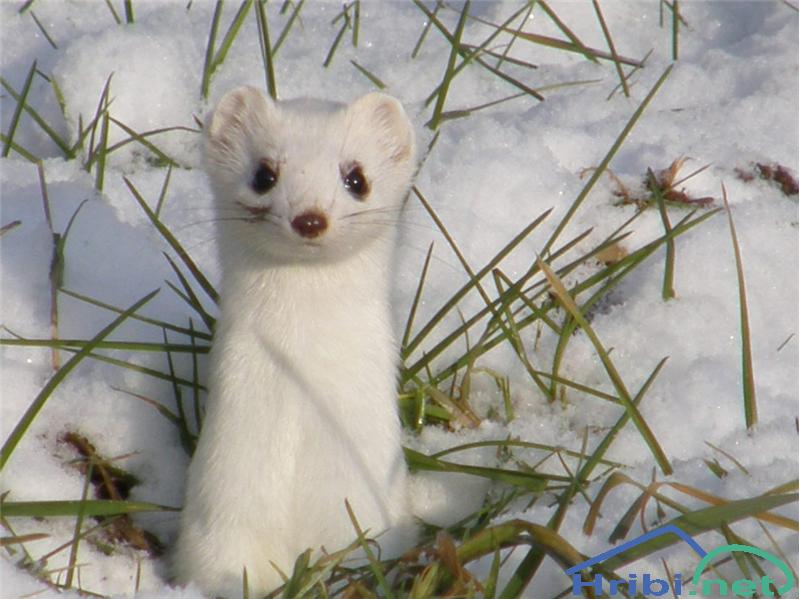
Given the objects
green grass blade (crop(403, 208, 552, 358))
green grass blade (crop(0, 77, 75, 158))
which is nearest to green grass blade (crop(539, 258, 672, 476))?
green grass blade (crop(403, 208, 552, 358))

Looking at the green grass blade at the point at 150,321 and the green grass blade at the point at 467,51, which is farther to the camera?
the green grass blade at the point at 467,51

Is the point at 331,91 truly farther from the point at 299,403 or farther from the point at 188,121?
the point at 299,403

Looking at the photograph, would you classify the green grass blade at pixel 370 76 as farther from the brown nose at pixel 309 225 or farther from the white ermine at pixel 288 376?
the brown nose at pixel 309 225

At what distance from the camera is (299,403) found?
2.42 m

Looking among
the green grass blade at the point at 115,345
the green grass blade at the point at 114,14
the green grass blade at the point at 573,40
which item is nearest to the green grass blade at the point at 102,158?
the green grass blade at the point at 115,345

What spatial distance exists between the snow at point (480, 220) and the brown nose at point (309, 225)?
0.69m

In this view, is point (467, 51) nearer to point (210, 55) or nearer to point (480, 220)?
point (480, 220)

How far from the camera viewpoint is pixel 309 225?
2.26m

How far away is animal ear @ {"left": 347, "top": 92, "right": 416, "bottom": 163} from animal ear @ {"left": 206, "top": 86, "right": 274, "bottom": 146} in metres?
0.20

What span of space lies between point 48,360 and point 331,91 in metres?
1.34

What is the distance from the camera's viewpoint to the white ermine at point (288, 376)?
240 cm

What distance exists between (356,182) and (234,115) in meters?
0.31

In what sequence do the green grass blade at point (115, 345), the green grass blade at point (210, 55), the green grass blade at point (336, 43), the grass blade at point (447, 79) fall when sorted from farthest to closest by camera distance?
the green grass blade at point (336, 43)
the green grass blade at point (210, 55)
the grass blade at point (447, 79)
the green grass blade at point (115, 345)

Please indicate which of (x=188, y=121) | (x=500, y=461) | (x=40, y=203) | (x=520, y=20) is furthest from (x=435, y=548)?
(x=520, y=20)
